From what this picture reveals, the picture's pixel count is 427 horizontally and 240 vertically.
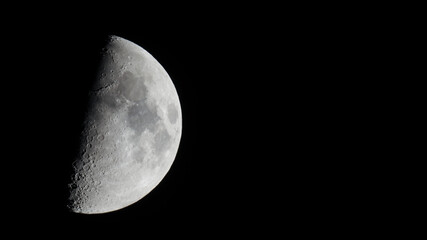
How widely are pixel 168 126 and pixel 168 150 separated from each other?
0.22 m

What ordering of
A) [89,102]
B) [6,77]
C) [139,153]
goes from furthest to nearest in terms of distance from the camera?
[139,153]
[89,102]
[6,77]

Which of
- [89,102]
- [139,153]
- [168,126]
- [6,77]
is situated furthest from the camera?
[168,126]

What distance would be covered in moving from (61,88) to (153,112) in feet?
2.31

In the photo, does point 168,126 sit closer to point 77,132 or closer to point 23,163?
point 77,132

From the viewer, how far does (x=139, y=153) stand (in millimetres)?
3023

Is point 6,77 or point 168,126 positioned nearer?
point 6,77

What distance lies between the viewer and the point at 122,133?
2.90 metres

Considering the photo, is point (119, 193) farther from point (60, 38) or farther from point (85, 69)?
point (60, 38)

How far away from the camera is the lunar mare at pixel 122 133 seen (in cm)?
288

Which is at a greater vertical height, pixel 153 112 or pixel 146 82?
pixel 146 82

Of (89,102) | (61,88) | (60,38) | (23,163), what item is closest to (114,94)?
(89,102)

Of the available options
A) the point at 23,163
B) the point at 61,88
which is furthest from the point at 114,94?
the point at 23,163

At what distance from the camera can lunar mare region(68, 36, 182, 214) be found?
9.44 ft

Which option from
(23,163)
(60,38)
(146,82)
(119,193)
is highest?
(60,38)
